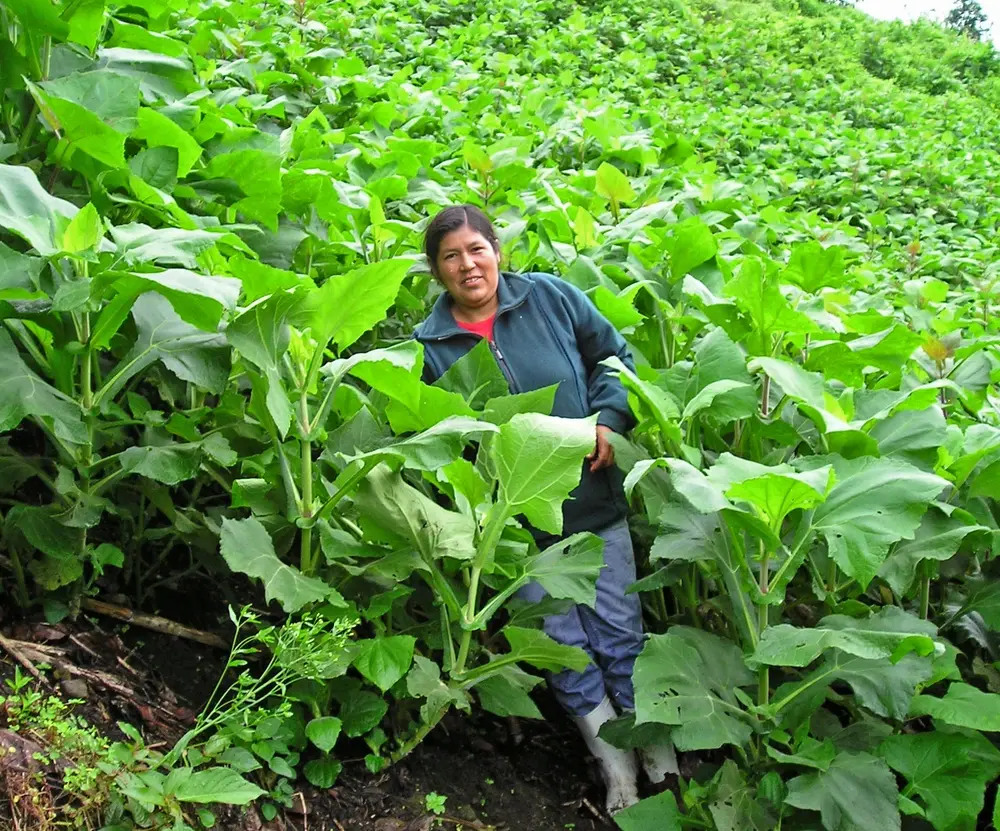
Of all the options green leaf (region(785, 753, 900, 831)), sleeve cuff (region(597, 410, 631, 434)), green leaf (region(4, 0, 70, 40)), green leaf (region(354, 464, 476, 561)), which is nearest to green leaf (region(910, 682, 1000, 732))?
green leaf (region(785, 753, 900, 831))

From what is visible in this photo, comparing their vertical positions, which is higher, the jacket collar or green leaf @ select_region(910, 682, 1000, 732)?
the jacket collar

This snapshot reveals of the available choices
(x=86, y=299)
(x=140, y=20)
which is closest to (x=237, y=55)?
(x=140, y=20)

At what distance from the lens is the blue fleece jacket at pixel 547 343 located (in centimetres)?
282

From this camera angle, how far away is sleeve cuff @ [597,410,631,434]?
107 inches

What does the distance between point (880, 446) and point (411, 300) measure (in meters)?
1.44

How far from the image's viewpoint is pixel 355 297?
1.92 m

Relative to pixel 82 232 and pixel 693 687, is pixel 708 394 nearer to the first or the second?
pixel 693 687

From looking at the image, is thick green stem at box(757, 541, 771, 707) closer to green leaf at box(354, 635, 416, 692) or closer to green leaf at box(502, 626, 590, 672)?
green leaf at box(502, 626, 590, 672)

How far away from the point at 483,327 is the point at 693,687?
53.0 inches

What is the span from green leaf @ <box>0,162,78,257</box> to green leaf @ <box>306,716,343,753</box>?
1.05m

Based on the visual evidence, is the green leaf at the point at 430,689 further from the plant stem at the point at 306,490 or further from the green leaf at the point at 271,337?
the green leaf at the point at 271,337

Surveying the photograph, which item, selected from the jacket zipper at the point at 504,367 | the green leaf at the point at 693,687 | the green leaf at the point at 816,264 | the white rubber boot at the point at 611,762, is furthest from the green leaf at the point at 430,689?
the green leaf at the point at 816,264

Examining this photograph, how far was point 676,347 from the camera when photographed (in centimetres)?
297

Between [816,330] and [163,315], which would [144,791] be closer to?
[163,315]
